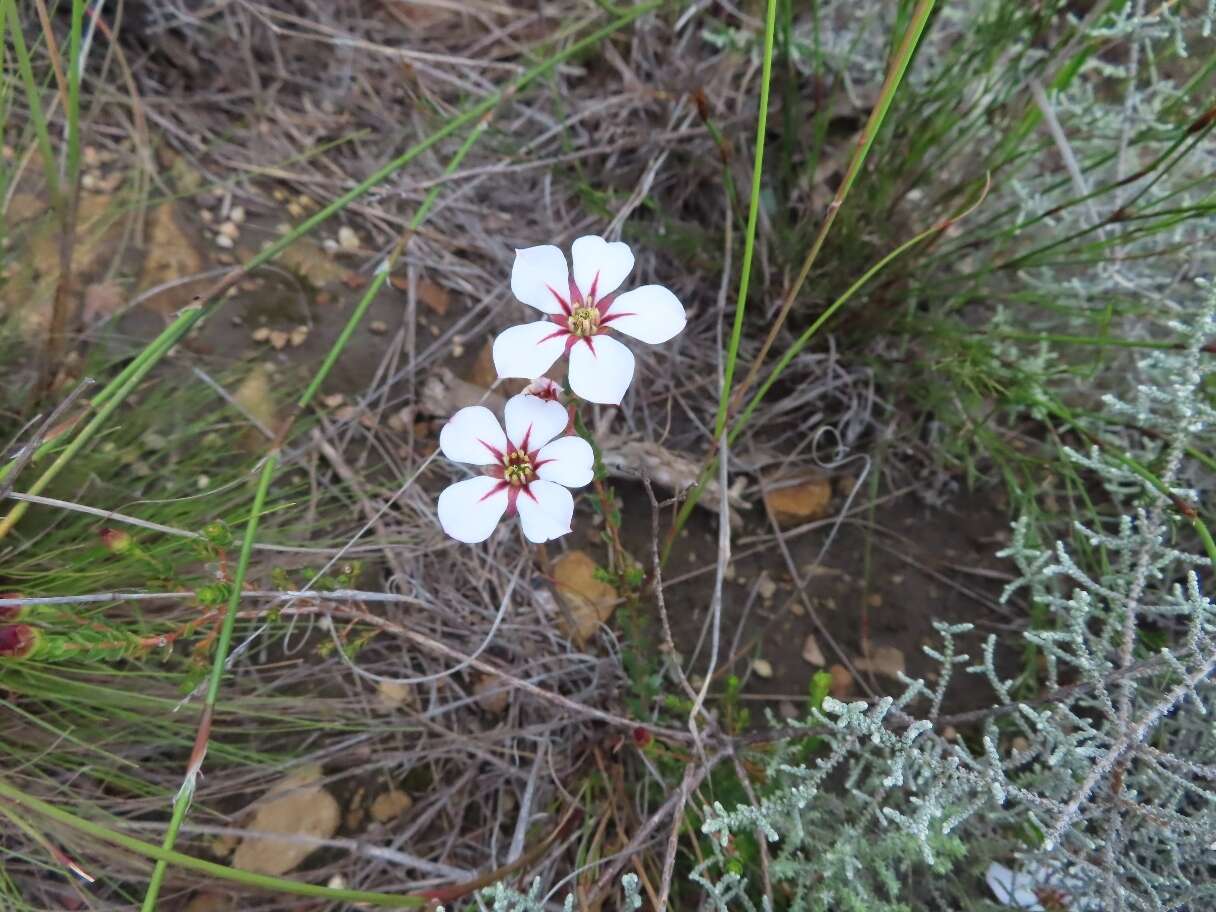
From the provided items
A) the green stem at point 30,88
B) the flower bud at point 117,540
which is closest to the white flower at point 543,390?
the flower bud at point 117,540

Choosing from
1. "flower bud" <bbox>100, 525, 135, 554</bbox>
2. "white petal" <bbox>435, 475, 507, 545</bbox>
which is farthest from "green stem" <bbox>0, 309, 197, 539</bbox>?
"white petal" <bbox>435, 475, 507, 545</bbox>

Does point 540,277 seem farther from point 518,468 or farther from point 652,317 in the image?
point 518,468

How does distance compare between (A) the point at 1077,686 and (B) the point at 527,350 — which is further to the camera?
(A) the point at 1077,686

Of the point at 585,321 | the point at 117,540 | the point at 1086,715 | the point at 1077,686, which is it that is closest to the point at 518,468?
the point at 585,321

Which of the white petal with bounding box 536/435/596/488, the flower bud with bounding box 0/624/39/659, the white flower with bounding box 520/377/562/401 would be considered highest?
the white flower with bounding box 520/377/562/401

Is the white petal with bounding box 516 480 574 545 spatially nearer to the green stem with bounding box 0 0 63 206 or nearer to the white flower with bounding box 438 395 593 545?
the white flower with bounding box 438 395 593 545

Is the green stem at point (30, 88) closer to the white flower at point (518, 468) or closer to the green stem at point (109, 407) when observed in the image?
the green stem at point (109, 407)

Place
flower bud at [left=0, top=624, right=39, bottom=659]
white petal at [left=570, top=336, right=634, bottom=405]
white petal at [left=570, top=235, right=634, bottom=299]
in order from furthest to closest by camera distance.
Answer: white petal at [left=570, top=235, right=634, bottom=299] < white petal at [left=570, top=336, right=634, bottom=405] < flower bud at [left=0, top=624, right=39, bottom=659]
